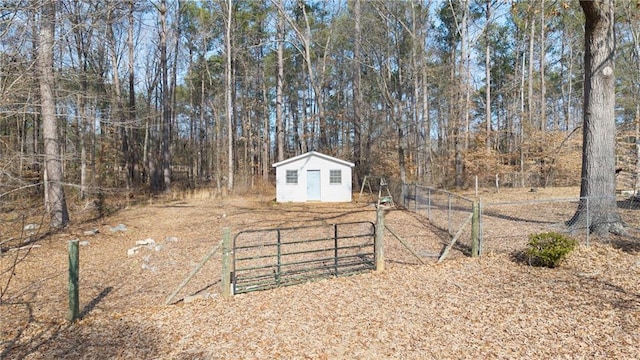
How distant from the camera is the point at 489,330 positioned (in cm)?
389

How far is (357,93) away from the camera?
921 inches

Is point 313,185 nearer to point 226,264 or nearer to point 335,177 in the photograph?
point 335,177

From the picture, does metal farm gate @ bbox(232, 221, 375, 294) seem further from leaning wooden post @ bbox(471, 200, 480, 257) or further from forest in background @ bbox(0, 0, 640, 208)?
forest in background @ bbox(0, 0, 640, 208)

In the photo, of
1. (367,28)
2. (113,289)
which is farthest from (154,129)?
(113,289)

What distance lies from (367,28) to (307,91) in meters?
12.4

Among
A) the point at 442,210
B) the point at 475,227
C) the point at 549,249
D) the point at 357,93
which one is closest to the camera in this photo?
the point at 549,249

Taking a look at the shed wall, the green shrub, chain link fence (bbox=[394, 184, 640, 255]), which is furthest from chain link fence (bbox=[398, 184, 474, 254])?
the shed wall

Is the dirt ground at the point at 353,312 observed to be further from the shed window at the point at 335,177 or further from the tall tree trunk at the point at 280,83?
the tall tree trunk at the point at 280,83

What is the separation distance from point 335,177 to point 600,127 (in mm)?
12555

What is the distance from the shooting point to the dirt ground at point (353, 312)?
3.62 m

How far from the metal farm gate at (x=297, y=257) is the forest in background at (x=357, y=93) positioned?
32.5 feet

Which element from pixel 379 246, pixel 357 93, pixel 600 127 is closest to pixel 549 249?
pixel 379 246

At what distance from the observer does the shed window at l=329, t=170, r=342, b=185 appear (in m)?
18.9

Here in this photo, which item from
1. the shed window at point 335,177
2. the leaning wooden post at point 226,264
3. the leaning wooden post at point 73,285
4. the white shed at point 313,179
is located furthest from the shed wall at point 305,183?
the leaning wooden post at point 73,285
